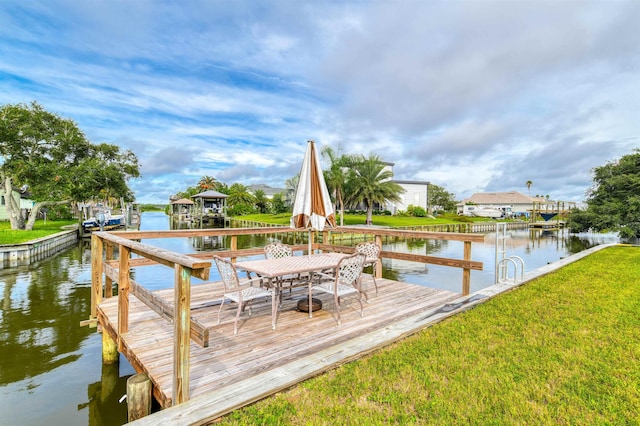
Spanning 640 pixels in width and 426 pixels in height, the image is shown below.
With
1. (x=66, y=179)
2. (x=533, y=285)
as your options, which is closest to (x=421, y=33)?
(x=533, y=285)

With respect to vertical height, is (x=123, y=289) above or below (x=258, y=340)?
above

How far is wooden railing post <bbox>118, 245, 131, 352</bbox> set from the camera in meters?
3.24

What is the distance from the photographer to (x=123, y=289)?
3.28m

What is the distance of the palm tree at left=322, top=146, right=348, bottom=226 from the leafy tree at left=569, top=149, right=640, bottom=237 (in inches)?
755

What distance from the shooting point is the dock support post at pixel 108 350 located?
448 centimetres

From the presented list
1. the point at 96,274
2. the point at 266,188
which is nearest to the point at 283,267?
the point at 96,274

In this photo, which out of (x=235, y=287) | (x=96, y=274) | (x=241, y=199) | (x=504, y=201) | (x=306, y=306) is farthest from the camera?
(x=504, y=201)

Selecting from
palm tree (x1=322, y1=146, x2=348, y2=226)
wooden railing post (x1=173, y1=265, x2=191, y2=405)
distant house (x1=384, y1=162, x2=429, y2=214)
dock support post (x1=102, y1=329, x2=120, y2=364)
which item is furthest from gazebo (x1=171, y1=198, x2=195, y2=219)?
wooden railing post (x1=173, y1=265, x2=191, y2=405)

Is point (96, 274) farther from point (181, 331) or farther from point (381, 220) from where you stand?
point (381, 220)

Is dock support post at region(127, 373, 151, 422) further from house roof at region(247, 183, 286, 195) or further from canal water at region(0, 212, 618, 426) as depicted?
house roof at region(247, 183, 286, 195)

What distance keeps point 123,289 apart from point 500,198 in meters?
79.7

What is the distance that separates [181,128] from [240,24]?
61.6 ft

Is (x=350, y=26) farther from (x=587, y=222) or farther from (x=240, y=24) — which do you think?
(x=587, y=222)

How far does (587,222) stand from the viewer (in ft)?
76.5
